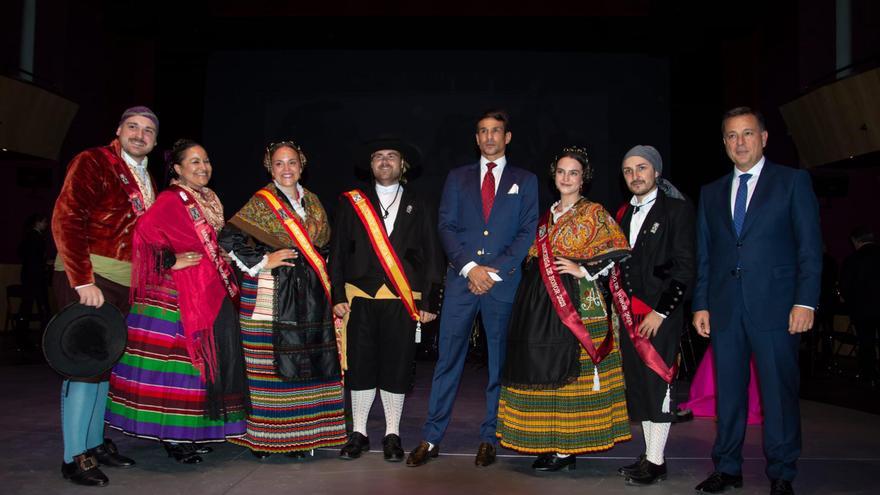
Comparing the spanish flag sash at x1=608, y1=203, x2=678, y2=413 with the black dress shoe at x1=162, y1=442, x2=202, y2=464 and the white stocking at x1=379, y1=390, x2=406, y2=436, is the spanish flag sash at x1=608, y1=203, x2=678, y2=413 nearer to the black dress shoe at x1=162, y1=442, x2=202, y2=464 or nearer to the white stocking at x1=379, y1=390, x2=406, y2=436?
the white stocking at x1=379, y1=390, x2=406, y2=436

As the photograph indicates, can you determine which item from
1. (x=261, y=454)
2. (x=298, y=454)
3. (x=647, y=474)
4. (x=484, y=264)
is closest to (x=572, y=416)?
(x=647, y=474)

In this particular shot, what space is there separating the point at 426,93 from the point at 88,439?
6.49 meters

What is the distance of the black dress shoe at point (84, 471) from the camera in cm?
285

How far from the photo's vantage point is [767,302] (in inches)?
110

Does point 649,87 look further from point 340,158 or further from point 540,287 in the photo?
point 540,287

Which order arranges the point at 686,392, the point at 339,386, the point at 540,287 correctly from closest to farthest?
the point at 540,287 → the point at 339,386 → the point at 686,392

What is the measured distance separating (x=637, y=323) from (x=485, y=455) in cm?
88

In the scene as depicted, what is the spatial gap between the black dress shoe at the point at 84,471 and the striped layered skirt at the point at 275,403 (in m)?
0.58

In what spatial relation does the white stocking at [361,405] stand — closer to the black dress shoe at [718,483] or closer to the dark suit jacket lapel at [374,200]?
the dark suit jacket lapel at [374,200]

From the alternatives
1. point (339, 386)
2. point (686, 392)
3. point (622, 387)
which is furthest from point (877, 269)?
point (339, 386)

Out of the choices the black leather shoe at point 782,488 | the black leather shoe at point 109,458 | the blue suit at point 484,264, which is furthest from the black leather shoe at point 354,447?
the black leather shoe at point 782,488

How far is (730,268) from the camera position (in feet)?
9.51

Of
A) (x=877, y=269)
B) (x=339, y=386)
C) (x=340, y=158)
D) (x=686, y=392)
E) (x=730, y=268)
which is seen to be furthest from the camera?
(x=340, y=158)

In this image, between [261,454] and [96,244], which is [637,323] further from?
[96,244]
